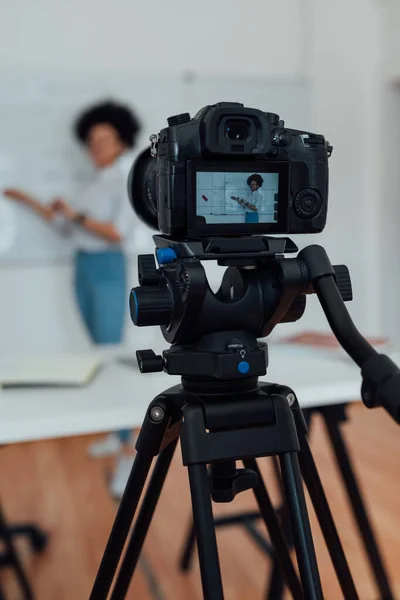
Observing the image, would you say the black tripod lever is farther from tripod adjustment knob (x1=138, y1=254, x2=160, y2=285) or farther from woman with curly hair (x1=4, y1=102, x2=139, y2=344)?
woman with curly hair (x1=4, y1=102, x2=139, y2=344)

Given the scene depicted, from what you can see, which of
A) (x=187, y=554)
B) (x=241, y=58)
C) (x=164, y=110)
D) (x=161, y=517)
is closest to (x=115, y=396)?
(x=187, y=554)

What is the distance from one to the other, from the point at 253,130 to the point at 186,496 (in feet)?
6.22

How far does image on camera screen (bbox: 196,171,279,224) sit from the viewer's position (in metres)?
0.74

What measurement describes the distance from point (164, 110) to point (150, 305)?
2.87 m

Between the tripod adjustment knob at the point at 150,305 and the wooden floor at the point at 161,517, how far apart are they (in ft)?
4.09

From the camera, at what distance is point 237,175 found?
75cm

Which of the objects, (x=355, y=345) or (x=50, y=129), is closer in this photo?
(x=355, y=345)

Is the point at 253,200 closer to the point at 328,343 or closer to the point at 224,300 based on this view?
the point at 224,300

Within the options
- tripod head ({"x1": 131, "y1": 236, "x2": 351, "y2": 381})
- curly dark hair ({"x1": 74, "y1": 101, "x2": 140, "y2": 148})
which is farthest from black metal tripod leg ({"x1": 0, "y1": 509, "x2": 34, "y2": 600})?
curly dark hair ({"x1": 74, "y1": 101, "x2": 140, "y2": 148})

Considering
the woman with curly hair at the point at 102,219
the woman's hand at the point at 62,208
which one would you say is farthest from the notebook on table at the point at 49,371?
the woman's hand at the point at 62,208

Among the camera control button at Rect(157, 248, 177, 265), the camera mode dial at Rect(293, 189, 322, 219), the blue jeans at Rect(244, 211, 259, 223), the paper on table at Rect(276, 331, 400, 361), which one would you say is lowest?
the paper on table at Rect(276, 331, 400, 361)

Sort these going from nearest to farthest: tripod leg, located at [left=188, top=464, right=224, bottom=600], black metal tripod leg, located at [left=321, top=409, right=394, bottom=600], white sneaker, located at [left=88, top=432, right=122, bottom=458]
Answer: tripod leg, located at [left=188, top=464, right=224, bottom=600]
black metal tripod leg, located at [left=321, top=409, right=394, bottom=600]
white sneaker, located at [left=88, top=432, right=122, bottom=458]

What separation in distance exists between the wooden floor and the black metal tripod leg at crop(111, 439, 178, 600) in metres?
0.87

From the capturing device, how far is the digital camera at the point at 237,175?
733mm
